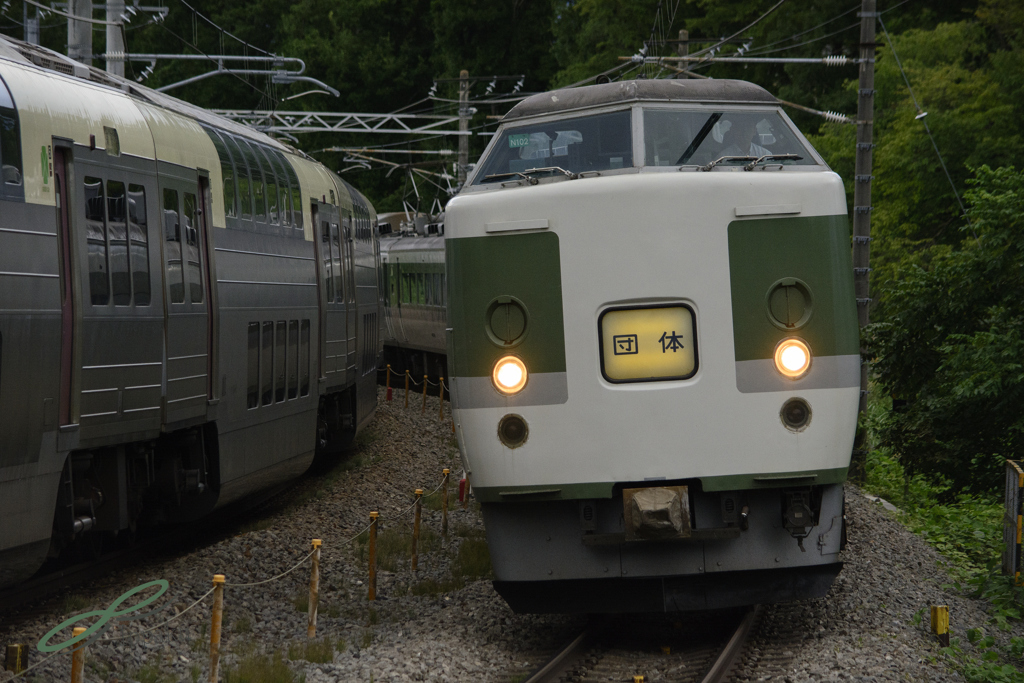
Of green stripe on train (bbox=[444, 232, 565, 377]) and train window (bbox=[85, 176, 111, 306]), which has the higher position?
train window (bbox=[85, 176, 111, 306])

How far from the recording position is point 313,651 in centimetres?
768

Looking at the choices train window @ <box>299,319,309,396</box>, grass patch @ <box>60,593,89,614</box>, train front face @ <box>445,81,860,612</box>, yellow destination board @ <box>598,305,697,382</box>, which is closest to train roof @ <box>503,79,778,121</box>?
train front face @ <box>445,81,860,612</box>

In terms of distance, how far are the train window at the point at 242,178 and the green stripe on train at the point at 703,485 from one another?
5.55 meters

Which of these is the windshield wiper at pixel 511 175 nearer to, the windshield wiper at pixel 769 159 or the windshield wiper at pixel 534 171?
the windshield wiper at pixel 534 171

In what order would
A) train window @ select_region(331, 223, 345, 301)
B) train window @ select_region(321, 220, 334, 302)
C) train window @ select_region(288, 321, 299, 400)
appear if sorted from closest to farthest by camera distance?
train window @ select_region(288, 321, 299, 400), train window @ select_region(321, 220, 334, 302), train window @ select_region(331, 223, 345, 301)

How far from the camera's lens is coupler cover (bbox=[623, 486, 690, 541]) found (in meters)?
6.59

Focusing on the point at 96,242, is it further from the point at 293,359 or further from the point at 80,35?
the point at 80,35

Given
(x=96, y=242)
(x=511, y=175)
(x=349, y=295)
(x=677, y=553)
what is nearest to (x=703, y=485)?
(x=677, y=553)

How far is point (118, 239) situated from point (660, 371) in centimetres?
408

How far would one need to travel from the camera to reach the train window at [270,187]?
1231 cm

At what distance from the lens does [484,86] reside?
53.0m

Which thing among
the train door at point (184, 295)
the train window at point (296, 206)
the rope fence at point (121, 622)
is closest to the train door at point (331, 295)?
the train window at point (296, 206)

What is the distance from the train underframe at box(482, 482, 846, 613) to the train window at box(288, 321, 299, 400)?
5929mm

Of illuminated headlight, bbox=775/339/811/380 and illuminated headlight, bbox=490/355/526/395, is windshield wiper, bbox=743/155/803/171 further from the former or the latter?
illuminated headlight, bbox=490/355/526/395
